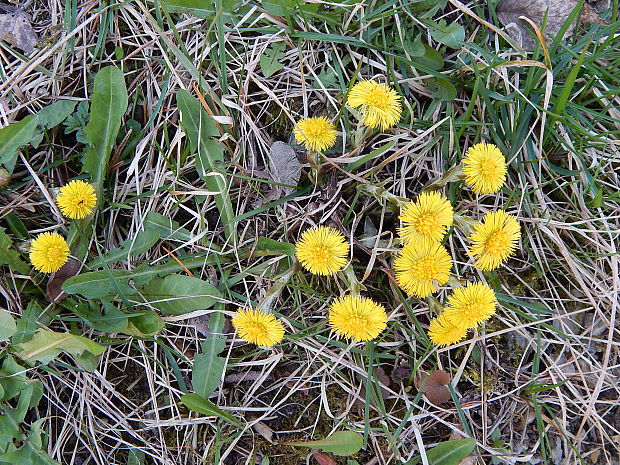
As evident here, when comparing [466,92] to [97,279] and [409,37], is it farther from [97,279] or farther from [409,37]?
[97,279]

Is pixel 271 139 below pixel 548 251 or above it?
above

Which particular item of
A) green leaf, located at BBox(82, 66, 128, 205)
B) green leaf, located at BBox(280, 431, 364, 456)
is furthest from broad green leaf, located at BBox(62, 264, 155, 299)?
green leaf, located at BBox(280, 431, 364, 456)

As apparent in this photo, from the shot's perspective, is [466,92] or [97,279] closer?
[97,279]

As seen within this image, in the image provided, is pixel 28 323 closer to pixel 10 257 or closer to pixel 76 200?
pixel 10 257

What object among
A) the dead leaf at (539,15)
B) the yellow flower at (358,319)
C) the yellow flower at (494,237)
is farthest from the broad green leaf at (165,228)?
the dead leaf at (539,15)

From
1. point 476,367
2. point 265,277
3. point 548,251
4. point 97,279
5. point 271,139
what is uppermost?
point 271,139

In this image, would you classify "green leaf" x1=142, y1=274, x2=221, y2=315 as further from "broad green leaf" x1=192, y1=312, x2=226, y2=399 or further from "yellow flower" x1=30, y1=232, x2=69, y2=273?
"yellow flower" x1=30, y1=232, x2=69, y2=273

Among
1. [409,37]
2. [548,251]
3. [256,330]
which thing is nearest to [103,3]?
[409,37]

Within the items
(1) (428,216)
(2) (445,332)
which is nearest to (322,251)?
(1) (428,216)

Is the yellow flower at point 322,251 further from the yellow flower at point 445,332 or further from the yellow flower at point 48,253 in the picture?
the yellow flower at point 48,253
